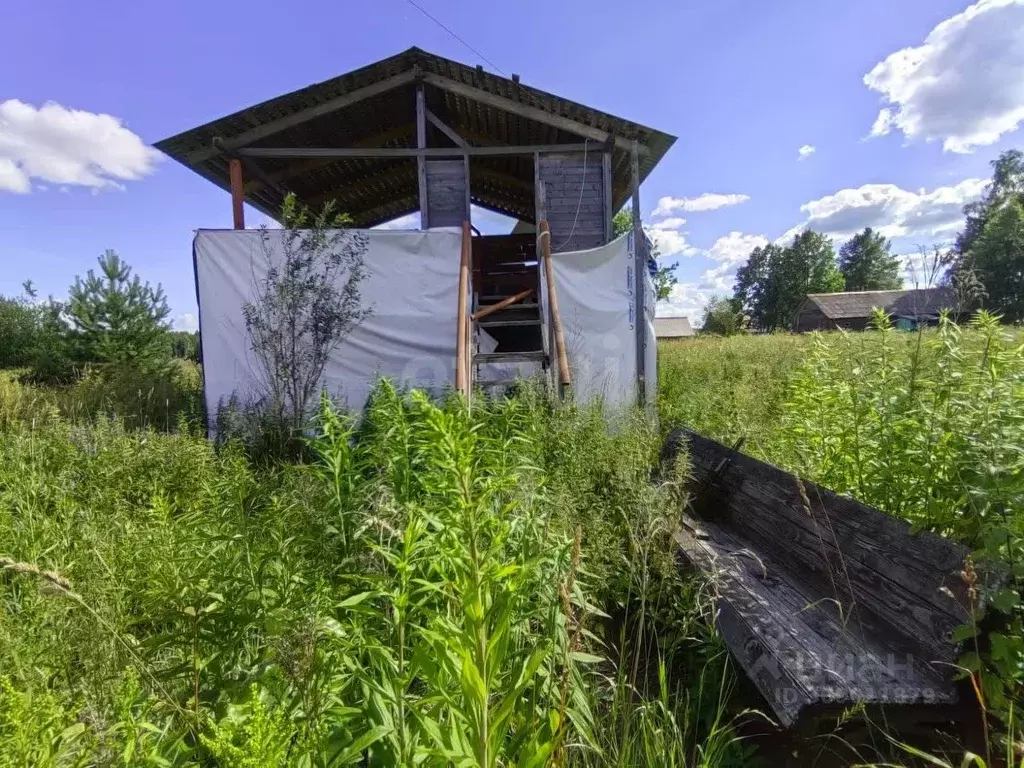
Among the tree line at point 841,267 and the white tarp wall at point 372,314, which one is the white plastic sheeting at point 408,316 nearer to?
the white tarp wall at point 372,314

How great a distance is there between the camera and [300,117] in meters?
7.16

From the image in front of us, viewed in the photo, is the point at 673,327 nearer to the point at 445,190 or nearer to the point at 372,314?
the point at 445,190

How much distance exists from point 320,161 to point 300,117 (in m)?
1.80

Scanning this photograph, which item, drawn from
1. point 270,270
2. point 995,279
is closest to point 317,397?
point 270,270

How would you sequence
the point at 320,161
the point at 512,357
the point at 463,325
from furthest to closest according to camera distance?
the point at 320,161, the point at 512,357, the point at 463,325

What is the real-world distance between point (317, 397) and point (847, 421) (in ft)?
17.2

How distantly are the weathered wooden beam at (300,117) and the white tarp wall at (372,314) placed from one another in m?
2.10

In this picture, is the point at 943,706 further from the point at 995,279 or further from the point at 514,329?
the point at 995,279

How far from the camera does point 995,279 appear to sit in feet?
107

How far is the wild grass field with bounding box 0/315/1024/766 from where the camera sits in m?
1.14

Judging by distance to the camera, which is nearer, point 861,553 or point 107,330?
point 861,553

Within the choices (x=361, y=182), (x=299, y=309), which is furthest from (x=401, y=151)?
(x=361, y=182)

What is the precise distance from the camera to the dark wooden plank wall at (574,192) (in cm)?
768

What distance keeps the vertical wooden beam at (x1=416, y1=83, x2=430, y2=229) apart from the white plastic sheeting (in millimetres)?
1524
